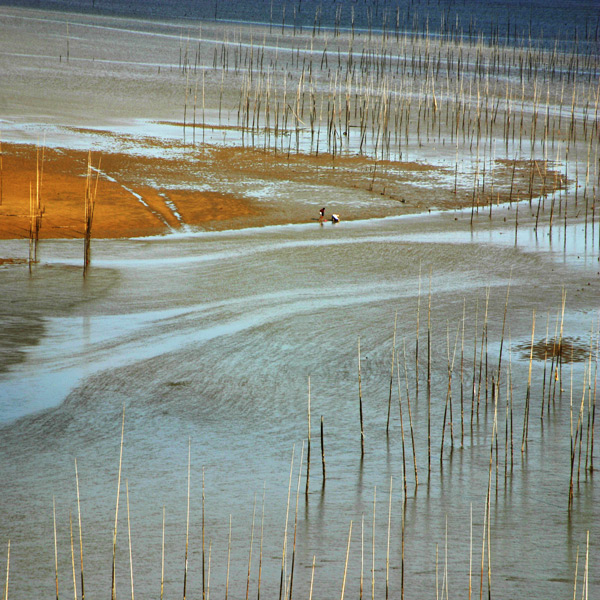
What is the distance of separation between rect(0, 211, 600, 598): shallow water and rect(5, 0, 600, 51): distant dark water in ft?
83.0

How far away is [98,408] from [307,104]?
1373cm

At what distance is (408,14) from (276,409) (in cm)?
3177

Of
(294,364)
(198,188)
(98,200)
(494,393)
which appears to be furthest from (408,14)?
(494,393)

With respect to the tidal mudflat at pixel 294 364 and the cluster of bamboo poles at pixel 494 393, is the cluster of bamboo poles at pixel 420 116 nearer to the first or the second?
the tidal mudflat at pixel 294 364

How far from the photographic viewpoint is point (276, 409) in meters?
5.83

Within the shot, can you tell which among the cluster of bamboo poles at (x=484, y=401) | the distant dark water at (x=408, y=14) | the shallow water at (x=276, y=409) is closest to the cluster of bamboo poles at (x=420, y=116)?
the shallow water at (x=276, y=409)

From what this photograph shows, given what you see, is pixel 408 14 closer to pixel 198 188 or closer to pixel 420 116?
pixel 420 116

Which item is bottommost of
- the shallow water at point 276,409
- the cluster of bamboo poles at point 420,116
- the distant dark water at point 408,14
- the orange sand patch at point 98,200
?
the shallow water at point 276,409

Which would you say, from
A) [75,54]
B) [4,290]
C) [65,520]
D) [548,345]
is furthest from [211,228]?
[75,54]

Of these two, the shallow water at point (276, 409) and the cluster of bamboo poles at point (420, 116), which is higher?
the cluster of bamboo poles at point (420, 116)

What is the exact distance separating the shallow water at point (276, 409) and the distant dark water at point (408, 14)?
25286 mm

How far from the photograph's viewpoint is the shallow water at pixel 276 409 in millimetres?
4090

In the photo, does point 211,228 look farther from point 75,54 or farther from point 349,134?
point 75,54

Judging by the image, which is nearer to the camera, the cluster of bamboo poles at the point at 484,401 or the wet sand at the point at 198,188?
the cluster of bamboo poles at the point at 484,401
